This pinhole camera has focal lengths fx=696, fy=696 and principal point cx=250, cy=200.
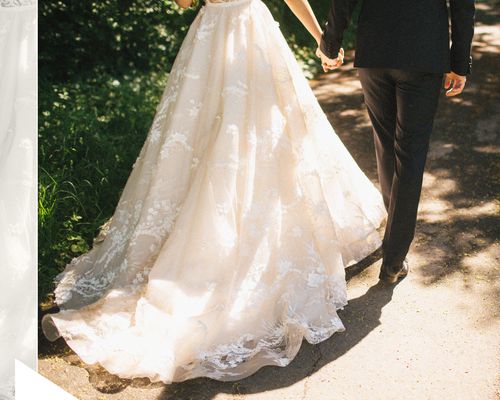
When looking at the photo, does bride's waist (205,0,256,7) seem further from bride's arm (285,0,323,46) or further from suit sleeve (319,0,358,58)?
suit sleeve (319,0,358,58)

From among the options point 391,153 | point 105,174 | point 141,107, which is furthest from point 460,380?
point 141,107

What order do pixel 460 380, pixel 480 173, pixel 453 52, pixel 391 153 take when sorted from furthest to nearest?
pixel 480 173
pixel 391 153
pixel 453 52
pixel 460 380

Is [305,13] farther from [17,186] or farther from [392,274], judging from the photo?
[17,186]

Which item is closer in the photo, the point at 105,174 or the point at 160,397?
the point at 160,397

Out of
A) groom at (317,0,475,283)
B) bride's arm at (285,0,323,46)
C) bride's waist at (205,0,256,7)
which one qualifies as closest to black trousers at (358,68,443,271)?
groom at (317,0,475,283)

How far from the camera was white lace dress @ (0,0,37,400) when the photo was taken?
2.90 m

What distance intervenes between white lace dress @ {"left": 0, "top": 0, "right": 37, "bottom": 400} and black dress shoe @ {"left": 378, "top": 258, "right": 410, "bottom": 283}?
6.25 ft

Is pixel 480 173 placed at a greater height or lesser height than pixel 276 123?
lesser

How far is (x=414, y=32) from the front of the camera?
Answer: 3.42 meters

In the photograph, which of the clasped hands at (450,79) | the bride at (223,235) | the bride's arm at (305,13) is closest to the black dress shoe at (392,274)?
the bride at (223,235)

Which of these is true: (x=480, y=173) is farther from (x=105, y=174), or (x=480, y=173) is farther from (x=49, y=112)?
(x=49, y=112)

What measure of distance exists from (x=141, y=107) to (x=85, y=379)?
3.58 m

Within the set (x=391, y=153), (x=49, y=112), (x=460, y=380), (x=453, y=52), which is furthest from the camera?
(x=49, y=112)

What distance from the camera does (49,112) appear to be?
640 centimetres
